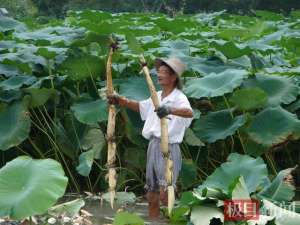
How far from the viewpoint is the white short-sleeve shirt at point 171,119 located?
5.23 m

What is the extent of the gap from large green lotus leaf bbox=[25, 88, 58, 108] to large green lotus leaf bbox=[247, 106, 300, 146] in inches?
65.8

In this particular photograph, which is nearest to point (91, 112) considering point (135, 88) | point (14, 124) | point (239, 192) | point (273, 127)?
point (135, 88)

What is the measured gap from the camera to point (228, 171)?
486 cm

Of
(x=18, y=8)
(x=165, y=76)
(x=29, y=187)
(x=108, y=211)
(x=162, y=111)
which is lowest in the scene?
(x=18, y=8)

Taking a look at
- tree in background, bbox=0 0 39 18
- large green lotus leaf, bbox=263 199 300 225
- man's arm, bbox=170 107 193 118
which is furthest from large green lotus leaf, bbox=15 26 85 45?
tree in background, bbox=0 0 39 18

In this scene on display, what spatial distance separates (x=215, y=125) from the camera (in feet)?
20.4

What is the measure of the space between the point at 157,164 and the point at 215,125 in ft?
3.31

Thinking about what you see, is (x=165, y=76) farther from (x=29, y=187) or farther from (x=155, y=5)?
(x=155, y=5)

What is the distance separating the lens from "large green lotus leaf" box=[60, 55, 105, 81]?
21.3 ft

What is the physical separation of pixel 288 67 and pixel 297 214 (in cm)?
361

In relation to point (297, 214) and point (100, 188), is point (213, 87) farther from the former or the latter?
point (297, 214)

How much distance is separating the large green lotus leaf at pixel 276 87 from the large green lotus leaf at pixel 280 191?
1837 mm

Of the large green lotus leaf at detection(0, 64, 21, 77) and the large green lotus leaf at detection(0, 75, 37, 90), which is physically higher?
the large green lotus leaf at detection(0, 64, 21, 77)

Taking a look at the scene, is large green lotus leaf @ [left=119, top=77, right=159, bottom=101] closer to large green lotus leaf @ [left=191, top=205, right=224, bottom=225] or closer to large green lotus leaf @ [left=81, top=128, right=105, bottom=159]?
large green lotus leaf @ [left=81, top=128, right=105, bottom=159]
